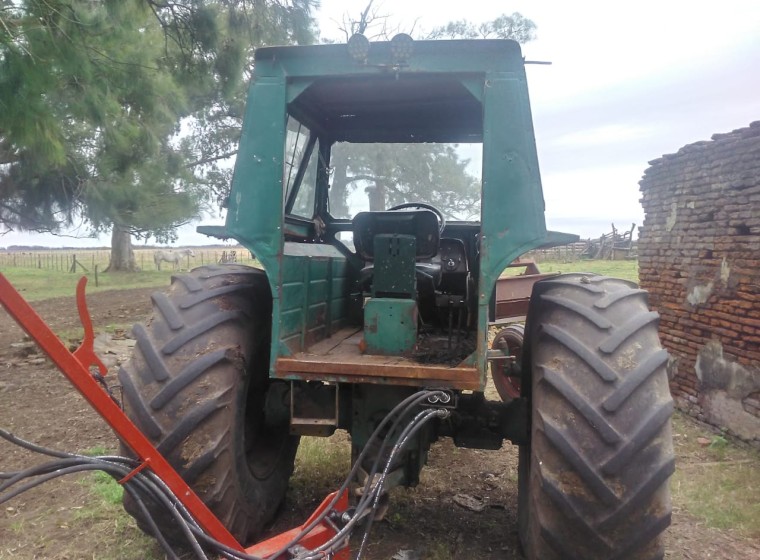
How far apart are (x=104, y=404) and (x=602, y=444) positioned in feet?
5.96

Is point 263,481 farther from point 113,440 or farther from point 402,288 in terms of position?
point 113,440

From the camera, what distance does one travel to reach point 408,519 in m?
3.88

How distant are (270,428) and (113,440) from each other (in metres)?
2.20

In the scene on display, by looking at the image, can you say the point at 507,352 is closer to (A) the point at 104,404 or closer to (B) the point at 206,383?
(B) the point at 206,383

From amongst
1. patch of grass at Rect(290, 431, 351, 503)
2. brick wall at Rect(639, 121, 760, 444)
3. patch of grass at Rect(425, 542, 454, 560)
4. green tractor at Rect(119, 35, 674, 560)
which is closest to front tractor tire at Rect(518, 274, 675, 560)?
green tractor at Rect(119, 35, 674, 560)

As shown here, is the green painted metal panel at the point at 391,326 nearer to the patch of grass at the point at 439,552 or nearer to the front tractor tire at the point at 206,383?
the front tractor tire at the point at 206,383

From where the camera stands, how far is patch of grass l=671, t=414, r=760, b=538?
13.5 ft

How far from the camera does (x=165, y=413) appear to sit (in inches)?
109

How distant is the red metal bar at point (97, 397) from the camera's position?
6.74 ft

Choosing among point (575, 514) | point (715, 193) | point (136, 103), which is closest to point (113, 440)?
point (575, 514)

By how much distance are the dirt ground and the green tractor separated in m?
0.47

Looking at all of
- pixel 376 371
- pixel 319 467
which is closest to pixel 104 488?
pixel 319 467

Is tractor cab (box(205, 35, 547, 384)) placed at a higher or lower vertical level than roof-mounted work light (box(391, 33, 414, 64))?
lower

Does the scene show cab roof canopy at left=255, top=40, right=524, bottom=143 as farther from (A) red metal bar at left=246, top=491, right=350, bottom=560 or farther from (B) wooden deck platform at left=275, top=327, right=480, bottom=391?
(A) red metal bar at left=246, top=491, right=350, bottom=560
